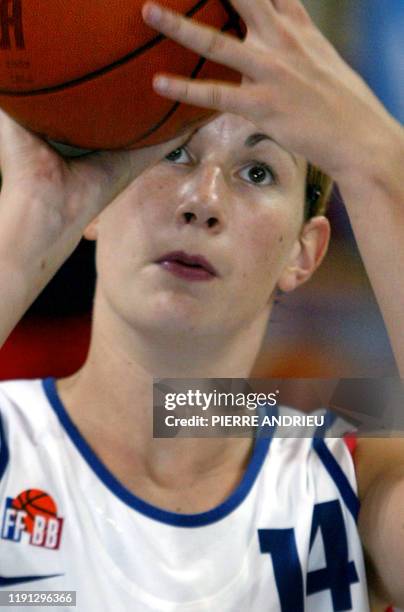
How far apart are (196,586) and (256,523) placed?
143 millimetres

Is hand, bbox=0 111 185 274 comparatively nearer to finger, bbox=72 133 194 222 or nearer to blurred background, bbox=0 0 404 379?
finger, bbox=72 133 194 222

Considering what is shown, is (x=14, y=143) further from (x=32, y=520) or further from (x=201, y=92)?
(x=32, y=520)

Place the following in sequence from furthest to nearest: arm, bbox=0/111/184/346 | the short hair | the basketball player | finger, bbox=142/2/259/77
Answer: the short hair → the basketball player → arm, bbox=0/111/184/346 → finger, bbox=142/2/259/77

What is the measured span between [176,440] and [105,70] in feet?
2.15

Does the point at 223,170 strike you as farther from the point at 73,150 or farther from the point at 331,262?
the point at 331,262

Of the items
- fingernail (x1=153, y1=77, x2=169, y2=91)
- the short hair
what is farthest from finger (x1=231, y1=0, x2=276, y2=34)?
the short hair

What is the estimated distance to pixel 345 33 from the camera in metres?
2.59

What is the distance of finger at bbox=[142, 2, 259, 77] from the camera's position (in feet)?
2.67

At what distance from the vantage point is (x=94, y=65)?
881 mm

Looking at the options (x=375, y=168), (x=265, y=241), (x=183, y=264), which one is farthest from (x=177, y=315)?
(x=375, y=168)

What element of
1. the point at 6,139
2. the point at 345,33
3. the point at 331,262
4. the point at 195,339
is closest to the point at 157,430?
the point at 195,339

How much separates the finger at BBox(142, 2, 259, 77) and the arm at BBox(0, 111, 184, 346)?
240 mm

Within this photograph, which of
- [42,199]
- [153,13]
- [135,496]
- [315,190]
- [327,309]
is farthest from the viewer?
[327,309]

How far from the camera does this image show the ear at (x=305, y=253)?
1413 millimetres
